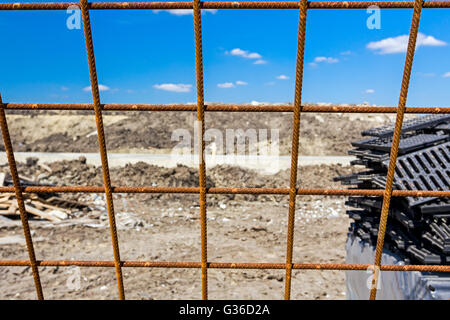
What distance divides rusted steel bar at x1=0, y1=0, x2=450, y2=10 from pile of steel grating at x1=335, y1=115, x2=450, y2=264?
2.98 meters

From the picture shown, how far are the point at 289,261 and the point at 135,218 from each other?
9385 mm

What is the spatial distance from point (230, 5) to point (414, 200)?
342 centimetres

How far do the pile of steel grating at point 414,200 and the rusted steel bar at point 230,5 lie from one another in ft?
9.77

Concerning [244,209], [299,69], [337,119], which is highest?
[299,69]

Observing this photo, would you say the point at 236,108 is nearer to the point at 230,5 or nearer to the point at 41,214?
the point at 230,5

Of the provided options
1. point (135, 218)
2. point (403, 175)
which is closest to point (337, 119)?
point (135, 218)

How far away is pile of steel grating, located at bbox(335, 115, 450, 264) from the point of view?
165 inches

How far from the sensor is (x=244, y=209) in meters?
12.3

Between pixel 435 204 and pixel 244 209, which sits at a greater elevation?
pixel 435 204

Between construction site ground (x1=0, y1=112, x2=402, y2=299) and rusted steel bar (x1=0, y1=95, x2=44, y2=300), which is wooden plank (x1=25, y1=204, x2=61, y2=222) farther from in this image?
rusted steel bar (x1=0, y1=95, x2=44, y2=300)

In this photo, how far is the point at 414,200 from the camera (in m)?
4.32

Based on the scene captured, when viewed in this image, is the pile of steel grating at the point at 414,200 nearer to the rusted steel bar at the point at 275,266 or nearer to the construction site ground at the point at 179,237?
the rusted steel bar at the point at 275,266
